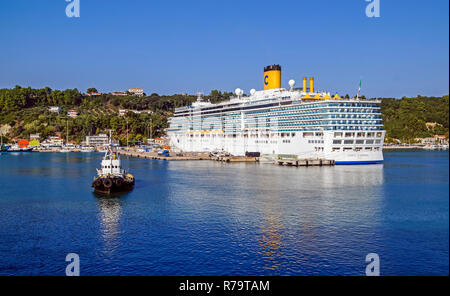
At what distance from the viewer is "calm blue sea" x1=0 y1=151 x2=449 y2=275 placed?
23.4 metres

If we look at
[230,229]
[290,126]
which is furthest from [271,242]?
[290,126]

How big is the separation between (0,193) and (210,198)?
25225mm

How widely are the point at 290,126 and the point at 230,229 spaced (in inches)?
2348

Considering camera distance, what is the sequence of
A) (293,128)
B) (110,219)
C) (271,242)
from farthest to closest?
(293,128), (110,219), (271,242)

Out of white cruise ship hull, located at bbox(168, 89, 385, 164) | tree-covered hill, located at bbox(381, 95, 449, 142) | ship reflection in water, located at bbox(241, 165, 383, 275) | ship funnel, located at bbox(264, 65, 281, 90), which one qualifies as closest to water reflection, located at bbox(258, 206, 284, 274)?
ship reflection in water, located at bbox(241, 165, 383, 275)

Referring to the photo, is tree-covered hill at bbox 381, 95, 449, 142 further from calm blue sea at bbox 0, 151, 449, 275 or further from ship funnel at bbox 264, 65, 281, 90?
calm blue sea at bbox 0, 151, 449, 275

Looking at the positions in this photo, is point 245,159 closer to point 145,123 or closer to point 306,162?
point 306,162

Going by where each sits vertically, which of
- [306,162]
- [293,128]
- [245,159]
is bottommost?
[306,162]

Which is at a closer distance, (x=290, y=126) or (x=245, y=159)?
(x=290, y=126)

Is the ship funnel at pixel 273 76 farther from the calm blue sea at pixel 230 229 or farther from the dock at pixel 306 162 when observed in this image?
the calm blue sea at pixel 230 229

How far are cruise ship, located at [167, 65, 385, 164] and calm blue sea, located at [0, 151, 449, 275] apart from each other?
25437mm

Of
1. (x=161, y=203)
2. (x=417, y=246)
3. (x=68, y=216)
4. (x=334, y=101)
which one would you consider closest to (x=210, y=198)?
(x=161, y=203)

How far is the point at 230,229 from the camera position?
3041 centimetres
